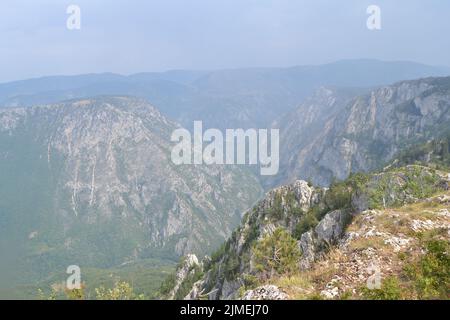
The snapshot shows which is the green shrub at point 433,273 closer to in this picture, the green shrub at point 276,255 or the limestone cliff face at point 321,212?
the green shrub at point 276,255

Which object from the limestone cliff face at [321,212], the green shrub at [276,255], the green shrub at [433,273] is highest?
the green shrub at [433,273]

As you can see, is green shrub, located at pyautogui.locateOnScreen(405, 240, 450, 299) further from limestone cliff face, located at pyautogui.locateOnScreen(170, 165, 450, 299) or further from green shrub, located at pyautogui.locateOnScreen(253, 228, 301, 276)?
limestone cliff face, located at pyautogui.locateOnScreen(170, 165, 450, 299)

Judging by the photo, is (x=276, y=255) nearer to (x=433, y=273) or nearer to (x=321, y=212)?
(x=433, y=273)

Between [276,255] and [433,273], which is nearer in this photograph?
[433,273]

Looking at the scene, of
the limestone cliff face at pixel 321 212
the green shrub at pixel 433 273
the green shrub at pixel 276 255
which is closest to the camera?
the green shrub at pixel 433 273

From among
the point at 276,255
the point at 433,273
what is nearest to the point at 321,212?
the point at 276,255

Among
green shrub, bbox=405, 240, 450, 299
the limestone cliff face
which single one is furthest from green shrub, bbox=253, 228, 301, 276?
the limestone cliff face

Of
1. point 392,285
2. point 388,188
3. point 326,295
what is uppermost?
point 392,285

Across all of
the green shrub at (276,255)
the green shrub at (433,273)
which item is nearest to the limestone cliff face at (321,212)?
the green shrub at (276,255)
